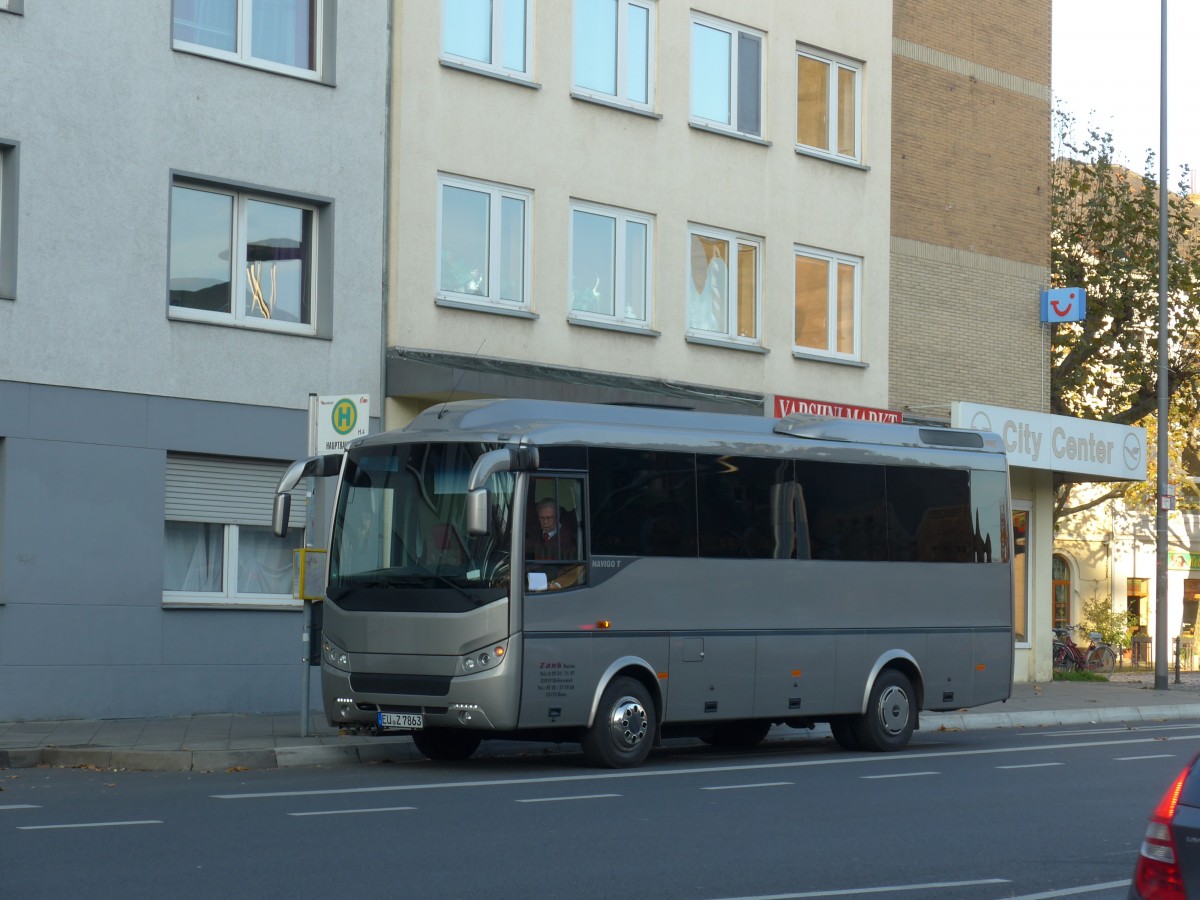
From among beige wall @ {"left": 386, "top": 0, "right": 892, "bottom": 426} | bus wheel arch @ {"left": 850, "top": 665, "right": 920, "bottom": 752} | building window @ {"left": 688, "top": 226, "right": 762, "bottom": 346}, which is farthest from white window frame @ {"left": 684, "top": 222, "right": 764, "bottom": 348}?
bus wheel arch @ {"left": 850, "top": 665, "right": 920, "bottom": 752}

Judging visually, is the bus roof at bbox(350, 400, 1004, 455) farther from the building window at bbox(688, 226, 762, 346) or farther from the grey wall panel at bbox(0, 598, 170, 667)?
the building window at bbox(688, 226, 762, 346)

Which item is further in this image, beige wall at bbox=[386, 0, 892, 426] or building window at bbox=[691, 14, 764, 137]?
building window at bbox=[691, 14, 764, 137]

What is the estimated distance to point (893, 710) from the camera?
706 inches

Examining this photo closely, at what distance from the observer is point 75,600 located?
18656 millimetres

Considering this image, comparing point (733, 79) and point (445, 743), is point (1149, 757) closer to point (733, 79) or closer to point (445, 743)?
point (445, 743)

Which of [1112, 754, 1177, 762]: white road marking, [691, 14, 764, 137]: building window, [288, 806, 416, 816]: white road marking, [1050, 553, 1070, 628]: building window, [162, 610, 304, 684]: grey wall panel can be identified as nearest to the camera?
[288, 806, 416, 816]: white road marking

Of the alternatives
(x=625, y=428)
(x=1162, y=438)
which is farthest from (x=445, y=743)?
(x=1162, y=438)

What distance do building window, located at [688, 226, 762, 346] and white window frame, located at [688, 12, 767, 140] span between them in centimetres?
148

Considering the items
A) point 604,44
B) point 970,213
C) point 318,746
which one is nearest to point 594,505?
point 318,746

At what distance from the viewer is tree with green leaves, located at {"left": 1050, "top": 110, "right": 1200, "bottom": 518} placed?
3756 centimetres

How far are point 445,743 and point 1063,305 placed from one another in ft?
58.9

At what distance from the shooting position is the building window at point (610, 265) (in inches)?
946

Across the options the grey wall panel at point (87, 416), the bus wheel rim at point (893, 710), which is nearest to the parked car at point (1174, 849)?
the bus wheel rim at point (893, 710)

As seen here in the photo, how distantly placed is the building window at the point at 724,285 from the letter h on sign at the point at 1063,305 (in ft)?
22.1
